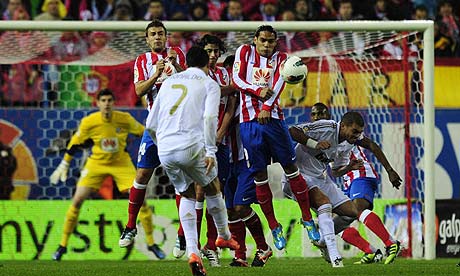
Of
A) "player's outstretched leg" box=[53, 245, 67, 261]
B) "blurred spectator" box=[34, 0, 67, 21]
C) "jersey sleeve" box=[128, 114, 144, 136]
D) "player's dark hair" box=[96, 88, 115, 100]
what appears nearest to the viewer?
"player's outstretched leg" box=[53, 245, 67, 261]

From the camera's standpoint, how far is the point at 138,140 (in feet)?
56.5

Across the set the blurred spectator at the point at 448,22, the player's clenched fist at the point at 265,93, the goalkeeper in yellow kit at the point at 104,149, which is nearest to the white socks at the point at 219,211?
the player's clenched fist at the point at 265,93

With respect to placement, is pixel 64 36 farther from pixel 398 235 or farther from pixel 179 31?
pixel 398 235

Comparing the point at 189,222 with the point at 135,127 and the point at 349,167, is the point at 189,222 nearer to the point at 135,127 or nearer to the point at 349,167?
the point at 349,167

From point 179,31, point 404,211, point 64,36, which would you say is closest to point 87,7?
point 64,36

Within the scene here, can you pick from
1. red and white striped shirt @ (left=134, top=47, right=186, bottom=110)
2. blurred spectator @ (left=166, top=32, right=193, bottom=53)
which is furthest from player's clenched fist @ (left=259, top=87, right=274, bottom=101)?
blurred spectator @ (left=166, top=32, right=193, bottom=53)

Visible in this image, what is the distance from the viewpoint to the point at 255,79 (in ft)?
40.6

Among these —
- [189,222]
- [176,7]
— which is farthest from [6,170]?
[189,222]

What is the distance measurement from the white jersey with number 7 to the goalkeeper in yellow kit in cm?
551

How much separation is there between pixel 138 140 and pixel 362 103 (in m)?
3.25

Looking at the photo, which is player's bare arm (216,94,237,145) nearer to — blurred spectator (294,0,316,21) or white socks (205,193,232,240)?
white socks (205,193,232,240)

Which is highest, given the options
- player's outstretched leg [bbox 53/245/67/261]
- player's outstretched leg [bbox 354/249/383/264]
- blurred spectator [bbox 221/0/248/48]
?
blurred spectator [bbox 221/0/248/48]

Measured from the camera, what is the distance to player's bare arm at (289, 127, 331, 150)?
12.5m

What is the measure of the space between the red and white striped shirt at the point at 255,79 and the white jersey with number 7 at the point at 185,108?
1.77 metres
